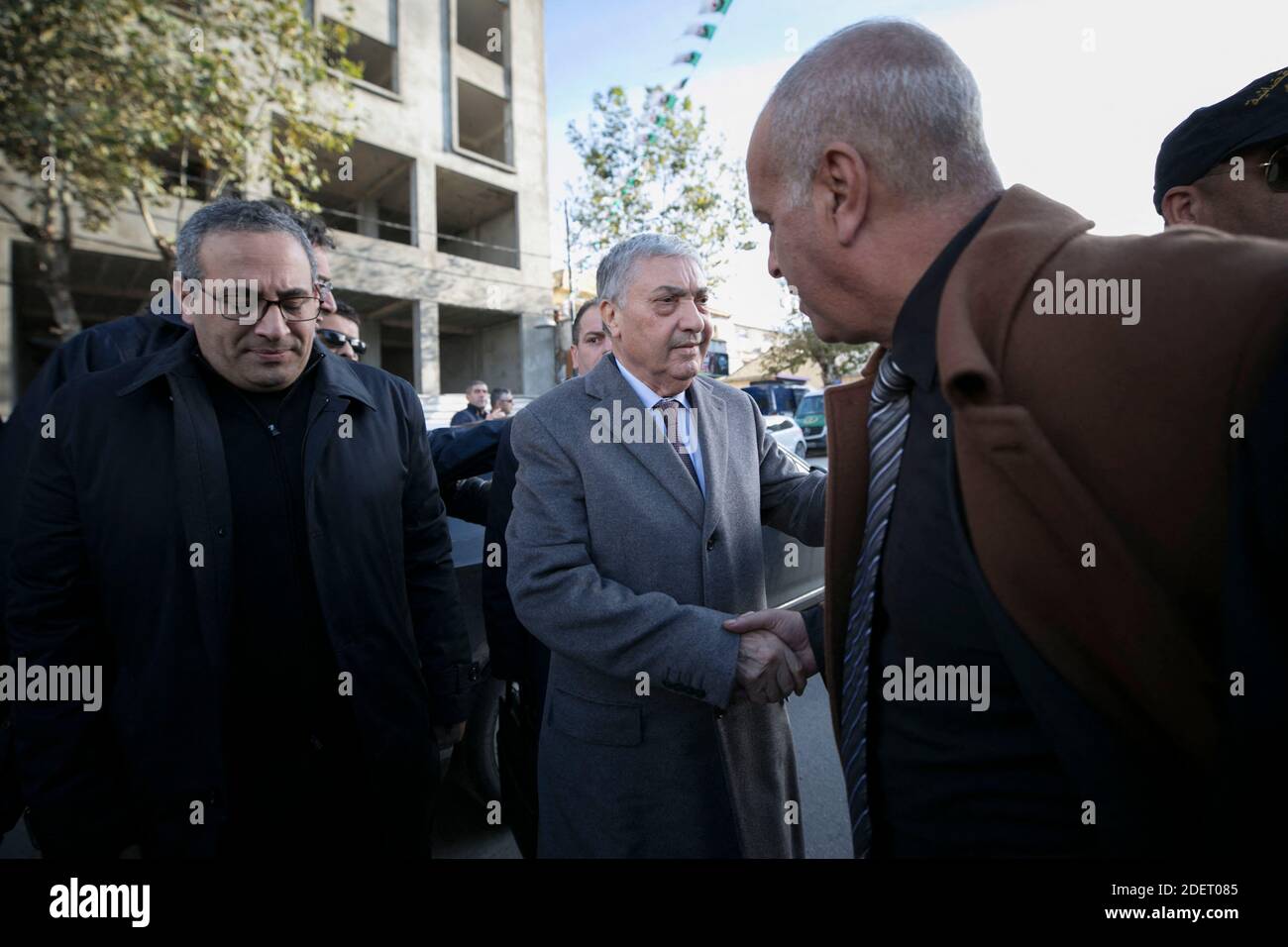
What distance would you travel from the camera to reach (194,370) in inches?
69.1

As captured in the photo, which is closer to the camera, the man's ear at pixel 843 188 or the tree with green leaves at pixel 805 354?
the man's ear at pixel 843 188

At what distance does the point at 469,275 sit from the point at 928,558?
18916 millimetres

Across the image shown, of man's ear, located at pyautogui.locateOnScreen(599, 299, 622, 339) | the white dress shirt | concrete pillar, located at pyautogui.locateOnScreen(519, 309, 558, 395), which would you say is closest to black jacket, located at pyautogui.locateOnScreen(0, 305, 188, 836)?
man's ear, located at pyautogui.locateOnScreen(599, 299, 622, 339)

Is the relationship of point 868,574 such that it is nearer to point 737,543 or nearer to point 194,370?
point 737,543

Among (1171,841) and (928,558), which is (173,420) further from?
(1171,841)

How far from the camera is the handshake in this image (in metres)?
1.41

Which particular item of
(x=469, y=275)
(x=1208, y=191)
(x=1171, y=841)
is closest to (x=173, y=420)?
(x=1171, y=841)

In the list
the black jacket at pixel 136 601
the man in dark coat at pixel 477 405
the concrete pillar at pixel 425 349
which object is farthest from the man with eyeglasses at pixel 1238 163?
the concrete pillar at pixel 425 349

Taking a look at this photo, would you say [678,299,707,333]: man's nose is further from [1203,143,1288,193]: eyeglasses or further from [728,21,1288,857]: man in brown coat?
[1203,143,1288,193]: eyeglasses

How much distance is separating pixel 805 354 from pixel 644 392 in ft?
102

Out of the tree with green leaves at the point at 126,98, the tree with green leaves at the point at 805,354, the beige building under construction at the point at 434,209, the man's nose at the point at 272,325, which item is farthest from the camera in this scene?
the tree with green leaves at the point at 805,354

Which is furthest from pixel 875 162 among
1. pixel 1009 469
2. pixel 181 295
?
pixel 181 295

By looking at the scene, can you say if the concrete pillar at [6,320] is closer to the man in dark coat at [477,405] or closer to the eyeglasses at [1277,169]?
the man in dark coat at [477,405]

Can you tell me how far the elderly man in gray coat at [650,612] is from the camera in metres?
1.47
